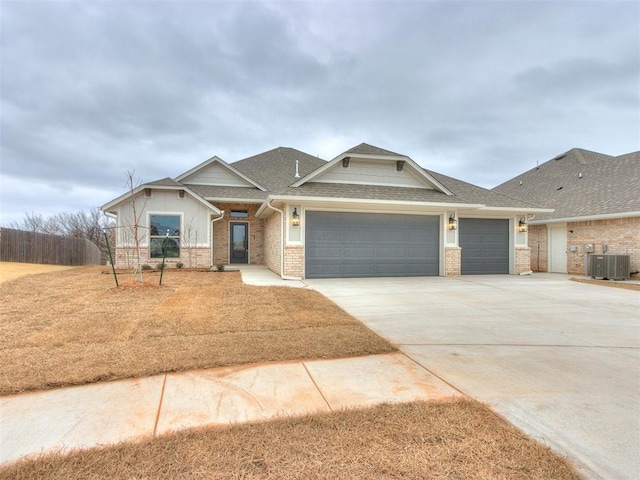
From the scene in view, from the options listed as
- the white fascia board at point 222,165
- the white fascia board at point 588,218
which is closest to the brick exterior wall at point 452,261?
the white fascia board at point 588,218

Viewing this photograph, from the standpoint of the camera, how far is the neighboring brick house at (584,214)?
12195 mm

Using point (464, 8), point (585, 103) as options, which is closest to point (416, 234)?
point (464, 8)

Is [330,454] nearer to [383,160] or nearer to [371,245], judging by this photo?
[371,245]

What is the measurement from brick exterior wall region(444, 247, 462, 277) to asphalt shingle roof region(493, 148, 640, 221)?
5.87m

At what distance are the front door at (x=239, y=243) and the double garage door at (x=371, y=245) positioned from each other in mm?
5802

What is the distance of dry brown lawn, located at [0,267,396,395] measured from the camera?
3.33 metres

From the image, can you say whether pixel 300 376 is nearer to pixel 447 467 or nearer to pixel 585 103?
pixel 447 467

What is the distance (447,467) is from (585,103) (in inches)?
775

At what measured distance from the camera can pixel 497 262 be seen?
43.6 feet

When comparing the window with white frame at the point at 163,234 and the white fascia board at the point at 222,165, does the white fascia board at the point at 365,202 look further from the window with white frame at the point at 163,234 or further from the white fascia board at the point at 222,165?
the white fascia board at the point at 222,165

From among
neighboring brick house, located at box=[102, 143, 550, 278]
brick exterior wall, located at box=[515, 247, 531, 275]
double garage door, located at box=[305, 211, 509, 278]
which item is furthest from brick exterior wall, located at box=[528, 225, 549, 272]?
double garage door, located at box=[305, 211, 509, 278]

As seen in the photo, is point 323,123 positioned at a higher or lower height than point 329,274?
higher

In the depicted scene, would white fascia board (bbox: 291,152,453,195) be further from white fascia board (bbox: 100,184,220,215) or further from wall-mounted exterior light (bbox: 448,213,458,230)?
white fascia board (bbox: 100,184,220,215)

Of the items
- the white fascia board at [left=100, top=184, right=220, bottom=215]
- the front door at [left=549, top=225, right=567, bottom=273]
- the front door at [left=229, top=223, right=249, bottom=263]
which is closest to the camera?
the white fascia board at [left=100, top=184, right=220, bottom=215]
